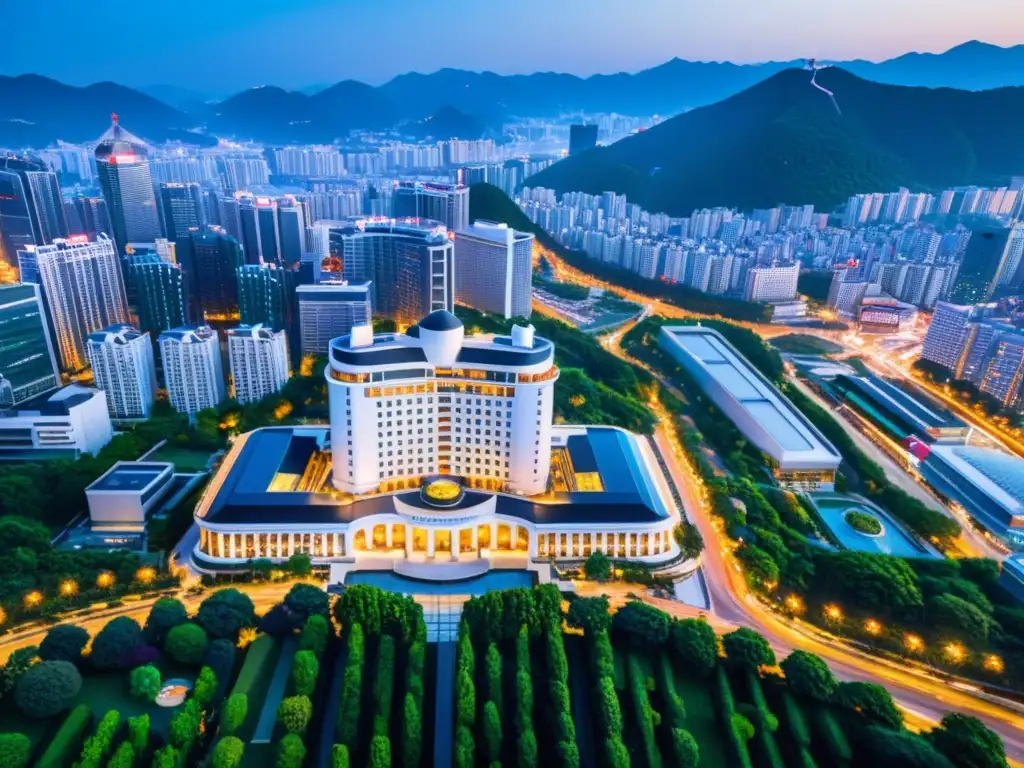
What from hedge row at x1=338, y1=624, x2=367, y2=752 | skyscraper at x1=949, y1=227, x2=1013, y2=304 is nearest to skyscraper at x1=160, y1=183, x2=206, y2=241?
hedge row at x1=338, y1=624, x2=367, y2=752

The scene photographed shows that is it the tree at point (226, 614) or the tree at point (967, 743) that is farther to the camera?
the tree at point (226, 614)

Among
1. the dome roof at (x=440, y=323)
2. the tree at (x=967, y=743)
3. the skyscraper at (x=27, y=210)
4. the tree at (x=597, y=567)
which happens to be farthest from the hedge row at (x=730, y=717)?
the skyscraper at (x=27, y=210)

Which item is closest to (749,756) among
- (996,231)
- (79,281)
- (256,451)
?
(256,451)

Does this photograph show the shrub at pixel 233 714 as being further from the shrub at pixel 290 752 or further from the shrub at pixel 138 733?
the shrub at pixel 138 733

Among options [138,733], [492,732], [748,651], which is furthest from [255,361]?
[748,651]

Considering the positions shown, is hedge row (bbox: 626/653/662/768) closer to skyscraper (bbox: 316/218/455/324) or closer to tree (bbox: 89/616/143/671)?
tree (bbox: 89/616/143/671)

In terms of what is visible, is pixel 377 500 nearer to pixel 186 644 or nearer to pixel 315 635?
pixel 315 635
